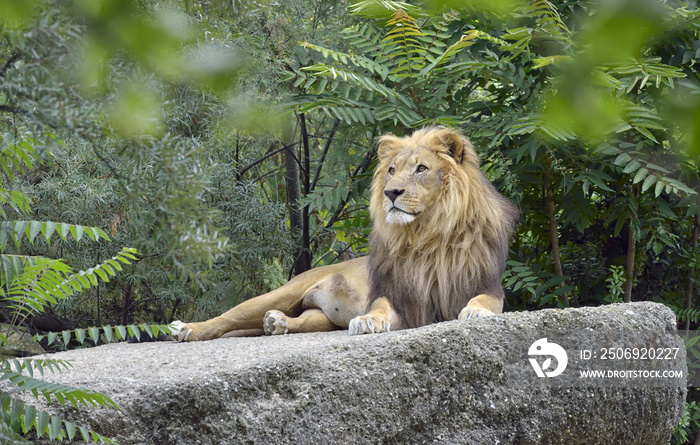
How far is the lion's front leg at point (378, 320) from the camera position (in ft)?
12.8

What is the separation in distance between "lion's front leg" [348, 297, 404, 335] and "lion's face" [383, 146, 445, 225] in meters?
0.52

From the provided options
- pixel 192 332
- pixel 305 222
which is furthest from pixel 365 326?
pixel 305 222

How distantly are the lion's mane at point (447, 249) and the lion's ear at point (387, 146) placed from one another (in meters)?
0.14

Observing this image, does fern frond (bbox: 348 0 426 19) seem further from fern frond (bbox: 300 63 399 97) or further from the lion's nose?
fern frond (bbox: 300 63 399 97)

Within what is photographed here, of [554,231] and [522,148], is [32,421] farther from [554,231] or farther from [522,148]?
[554,231]

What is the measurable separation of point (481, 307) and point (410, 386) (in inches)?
36.4

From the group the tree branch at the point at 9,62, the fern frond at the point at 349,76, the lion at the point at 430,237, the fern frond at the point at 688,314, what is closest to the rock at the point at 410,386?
the lion at the point at 430,237

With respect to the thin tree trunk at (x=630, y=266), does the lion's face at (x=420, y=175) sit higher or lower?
higher

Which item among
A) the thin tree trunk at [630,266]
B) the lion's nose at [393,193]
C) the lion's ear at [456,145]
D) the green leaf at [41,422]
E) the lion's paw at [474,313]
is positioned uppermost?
the lion's ear at [456,145]

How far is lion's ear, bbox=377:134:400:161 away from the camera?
4723 mm

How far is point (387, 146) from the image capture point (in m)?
4.77

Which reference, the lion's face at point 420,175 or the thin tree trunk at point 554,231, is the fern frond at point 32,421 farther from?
the thin tree trunk at point 554,231

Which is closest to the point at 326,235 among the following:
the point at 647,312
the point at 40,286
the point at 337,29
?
the point at 337,29

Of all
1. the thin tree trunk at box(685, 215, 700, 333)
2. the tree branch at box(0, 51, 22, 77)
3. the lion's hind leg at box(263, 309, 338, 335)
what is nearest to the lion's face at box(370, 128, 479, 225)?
the lion's hind leg at box(263, 309, 338, 335)
